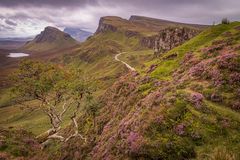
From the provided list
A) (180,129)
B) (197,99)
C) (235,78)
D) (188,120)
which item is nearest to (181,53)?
(235,78)

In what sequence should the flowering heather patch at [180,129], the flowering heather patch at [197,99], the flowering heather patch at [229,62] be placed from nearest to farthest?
the flowering heather patch at [180,129] → the flowering heather patch at [197,99] → the flowering heather patch at [229,62]

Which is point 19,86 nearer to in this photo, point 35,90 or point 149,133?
point 35,90

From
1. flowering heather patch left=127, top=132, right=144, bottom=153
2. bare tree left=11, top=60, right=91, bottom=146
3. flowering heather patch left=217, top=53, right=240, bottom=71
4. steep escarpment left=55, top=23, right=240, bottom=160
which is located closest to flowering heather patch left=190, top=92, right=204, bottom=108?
steep escarpment left=55, top=23, right=240, bottom=160

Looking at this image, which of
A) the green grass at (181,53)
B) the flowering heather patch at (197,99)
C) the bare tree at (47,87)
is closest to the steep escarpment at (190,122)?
the flowering heather patch at (197,99)

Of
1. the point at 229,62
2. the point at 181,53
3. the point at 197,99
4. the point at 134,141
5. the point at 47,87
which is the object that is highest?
the point at 229,62

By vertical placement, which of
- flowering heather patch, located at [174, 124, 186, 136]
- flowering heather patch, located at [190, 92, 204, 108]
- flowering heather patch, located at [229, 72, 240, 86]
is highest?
flowering heather patch, located at [229, 72, 240, 86]

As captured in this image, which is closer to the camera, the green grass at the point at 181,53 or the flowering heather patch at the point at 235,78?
the flowering heather patch at the point at 235,78

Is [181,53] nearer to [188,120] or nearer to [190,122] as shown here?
[188,120]

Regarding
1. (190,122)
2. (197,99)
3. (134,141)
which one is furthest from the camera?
(197,99)

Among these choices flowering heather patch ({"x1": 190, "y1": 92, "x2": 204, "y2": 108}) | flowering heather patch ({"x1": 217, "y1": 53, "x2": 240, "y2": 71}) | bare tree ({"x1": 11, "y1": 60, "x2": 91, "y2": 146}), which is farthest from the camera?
bare tree ({"x1": 11, "y1": 60, "x2": 91, "y2": 146})

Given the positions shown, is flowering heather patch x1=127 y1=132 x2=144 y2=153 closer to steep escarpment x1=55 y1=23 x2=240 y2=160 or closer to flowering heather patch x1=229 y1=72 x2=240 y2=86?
steep escarpment x1=55 y1=23 x2=240 y2=160

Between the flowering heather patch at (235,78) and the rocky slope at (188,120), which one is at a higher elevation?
the flowering heather patch at (235,78)

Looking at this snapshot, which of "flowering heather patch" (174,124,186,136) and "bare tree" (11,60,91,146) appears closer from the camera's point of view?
"flowering heather patch" (174,124,186,136)

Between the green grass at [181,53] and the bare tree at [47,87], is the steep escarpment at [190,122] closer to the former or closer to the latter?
the green grass at [181,53]
